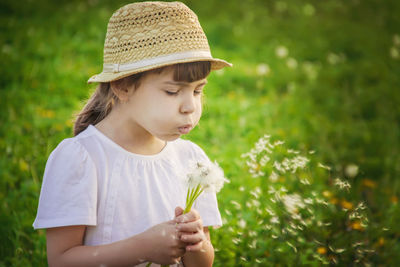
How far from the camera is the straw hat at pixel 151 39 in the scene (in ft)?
4.98

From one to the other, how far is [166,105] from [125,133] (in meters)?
0.26

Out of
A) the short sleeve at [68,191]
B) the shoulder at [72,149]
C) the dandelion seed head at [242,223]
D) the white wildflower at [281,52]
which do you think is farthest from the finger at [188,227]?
the white wildflower at [281,52]

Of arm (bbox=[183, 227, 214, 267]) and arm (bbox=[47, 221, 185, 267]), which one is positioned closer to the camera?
arm (bbox=[47, 221, 185, 267])

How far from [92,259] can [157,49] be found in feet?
2.64

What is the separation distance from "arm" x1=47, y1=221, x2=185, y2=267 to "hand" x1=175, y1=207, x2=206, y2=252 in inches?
1.0

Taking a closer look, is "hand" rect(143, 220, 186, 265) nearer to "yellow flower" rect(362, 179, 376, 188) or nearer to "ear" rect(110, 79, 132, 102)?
"ear" rect(110, 79, 132, 102)

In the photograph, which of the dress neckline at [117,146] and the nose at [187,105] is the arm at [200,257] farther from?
the nose at [187,105]

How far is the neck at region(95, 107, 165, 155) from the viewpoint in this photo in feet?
5.46

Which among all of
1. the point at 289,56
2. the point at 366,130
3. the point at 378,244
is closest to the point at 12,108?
the point at 378,244

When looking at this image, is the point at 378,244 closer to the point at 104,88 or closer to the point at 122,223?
the point at 122,223

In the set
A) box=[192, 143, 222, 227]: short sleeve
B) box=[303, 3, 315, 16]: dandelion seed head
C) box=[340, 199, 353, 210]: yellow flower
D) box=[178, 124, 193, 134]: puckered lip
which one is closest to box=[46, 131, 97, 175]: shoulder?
box=[178, 124, 193, 134]: puckered lip

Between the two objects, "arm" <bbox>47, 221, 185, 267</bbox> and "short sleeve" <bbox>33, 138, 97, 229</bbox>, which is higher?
"short sleeve" <bbox>33, 138, 97, 229</bbox>

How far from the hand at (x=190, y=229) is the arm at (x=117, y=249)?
25 mm

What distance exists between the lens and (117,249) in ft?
4.73
